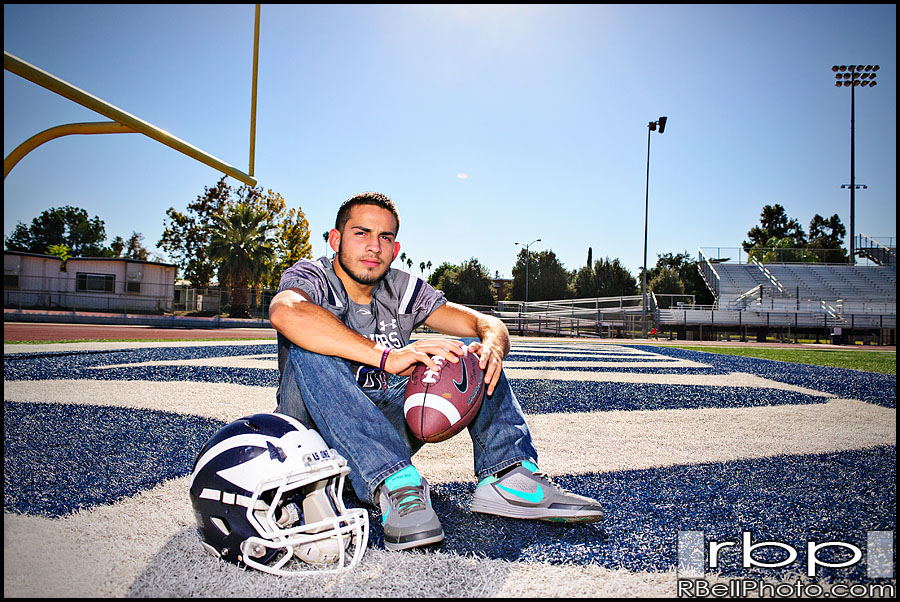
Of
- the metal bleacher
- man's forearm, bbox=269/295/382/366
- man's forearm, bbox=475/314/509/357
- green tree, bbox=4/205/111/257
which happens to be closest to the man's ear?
man's forearm, bbox=269/295/382/366

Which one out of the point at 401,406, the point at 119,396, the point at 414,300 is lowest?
the point at 119,396

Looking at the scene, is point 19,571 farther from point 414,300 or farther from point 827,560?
point 827,560

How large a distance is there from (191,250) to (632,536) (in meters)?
39.7

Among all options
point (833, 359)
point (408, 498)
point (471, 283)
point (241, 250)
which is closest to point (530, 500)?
point (408, 498)

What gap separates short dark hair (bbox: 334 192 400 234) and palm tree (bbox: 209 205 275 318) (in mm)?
29250

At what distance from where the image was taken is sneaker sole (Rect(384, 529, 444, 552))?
1762 millimetres

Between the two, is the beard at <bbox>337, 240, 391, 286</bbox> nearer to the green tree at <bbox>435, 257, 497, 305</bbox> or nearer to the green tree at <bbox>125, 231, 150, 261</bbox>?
the green tree at <bbox>435, 257, 497, 305</bbox>

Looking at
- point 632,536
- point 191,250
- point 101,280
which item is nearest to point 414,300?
point 632,536

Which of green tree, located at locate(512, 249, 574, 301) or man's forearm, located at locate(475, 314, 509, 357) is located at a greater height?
green tree, located at locate(512, 249, 574, 301)

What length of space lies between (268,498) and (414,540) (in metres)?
0.48

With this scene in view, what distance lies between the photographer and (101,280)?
28750 millimetres

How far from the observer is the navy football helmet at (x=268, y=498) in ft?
5.16

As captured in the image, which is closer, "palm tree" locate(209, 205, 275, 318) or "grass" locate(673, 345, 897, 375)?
"grass" locate(673, 345, 897, 375)

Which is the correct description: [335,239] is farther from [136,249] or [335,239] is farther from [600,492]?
[136,249]
